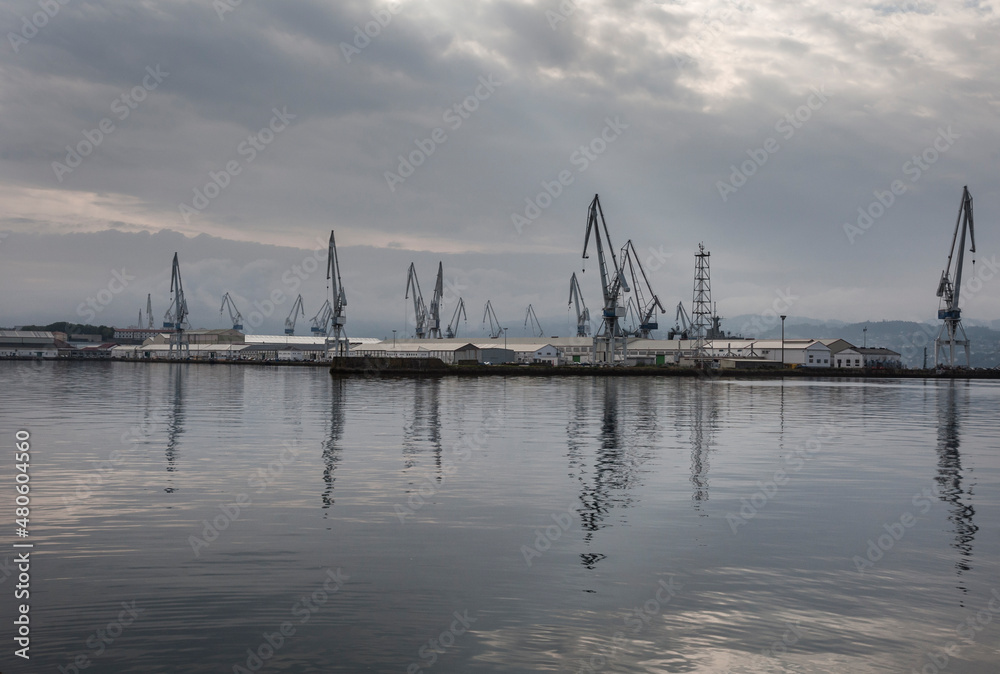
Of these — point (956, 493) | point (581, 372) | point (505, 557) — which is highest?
point (505, 557)

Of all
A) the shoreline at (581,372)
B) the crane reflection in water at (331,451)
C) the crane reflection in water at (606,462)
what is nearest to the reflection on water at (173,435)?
the crane reflection in water at (331,451)

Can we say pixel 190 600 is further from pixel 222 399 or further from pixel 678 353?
pixel 678 353

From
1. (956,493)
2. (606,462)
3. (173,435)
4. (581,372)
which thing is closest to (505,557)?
(606,462)

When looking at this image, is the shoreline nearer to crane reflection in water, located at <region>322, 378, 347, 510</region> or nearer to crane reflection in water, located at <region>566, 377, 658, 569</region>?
crane reflection in water, located at <region>322, 378, 347, 510</region>

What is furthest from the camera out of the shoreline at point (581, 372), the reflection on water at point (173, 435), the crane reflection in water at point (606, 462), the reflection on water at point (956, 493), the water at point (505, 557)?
the shoreline at point (581, 372)

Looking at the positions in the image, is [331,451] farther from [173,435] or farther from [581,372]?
[581,372]

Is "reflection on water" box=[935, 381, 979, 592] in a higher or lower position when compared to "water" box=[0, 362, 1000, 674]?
lower

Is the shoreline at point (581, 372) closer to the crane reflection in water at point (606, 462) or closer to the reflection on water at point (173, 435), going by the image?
the reflection on water at point (173, 435)

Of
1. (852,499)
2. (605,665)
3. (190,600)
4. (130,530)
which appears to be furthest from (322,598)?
(852,499)

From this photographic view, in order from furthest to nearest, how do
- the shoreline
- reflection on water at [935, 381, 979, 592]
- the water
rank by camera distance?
the shoreline < reflection on water at [935, 381, 979, 592] < the water

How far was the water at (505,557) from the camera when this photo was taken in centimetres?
989

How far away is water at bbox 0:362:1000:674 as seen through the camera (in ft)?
32.4

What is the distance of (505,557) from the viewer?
14336 mm

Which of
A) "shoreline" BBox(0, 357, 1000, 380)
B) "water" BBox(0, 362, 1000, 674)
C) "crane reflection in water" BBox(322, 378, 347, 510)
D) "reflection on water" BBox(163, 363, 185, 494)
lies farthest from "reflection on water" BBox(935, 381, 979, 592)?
"shoreline" BBox(0, 357, 1000, 380)
